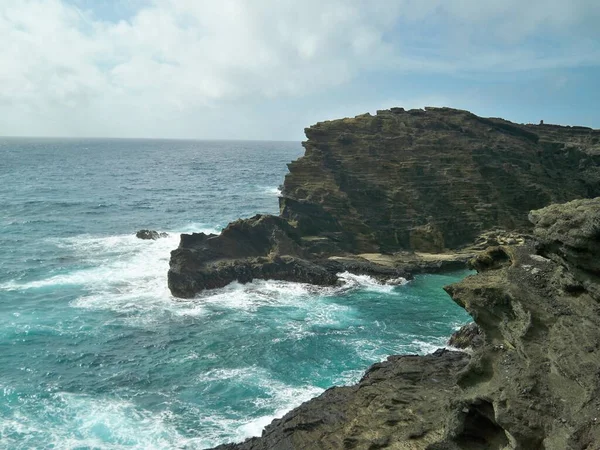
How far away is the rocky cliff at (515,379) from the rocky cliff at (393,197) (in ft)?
83.1

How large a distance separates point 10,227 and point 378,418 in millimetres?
64593

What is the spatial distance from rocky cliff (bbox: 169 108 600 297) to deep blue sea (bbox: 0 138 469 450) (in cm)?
318

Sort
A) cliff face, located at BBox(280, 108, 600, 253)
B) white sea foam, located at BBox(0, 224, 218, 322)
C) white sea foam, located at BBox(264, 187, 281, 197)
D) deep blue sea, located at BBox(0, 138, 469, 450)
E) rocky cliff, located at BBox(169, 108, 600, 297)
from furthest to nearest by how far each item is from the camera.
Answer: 1. white sea foam, located at BBox(264, 187, 281, 197)
2. cliff face, located at BBox(280, 108, 600, 253)
3. rocky cliff, located at BBox(169, 108, 600, 297)
4. white sea foam, located at BBox(0, 224, 218, 322)
5. deep blue sea, located at BBox(0, 138, 469, 450)

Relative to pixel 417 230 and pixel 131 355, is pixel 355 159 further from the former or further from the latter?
pixel 131 355

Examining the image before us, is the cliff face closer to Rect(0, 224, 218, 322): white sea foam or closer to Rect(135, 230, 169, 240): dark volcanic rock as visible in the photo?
Rect(0, 224, 218, 322): white sea foam

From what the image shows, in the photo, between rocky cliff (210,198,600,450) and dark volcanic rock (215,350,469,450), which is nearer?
rocky cliff (210,198,600,450)

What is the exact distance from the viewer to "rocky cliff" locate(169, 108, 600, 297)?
49.9 m

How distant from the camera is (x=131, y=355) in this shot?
33.0 metres

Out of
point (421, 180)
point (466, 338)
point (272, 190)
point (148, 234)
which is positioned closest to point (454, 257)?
point (421, 180)

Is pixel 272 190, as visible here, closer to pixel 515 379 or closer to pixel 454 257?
pixel 454 257

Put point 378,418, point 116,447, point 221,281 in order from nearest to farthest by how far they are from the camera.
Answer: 1. point 378,418
2. point 116,447
3. point 221,281

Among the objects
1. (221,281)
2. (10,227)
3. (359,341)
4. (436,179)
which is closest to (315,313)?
(359,341)

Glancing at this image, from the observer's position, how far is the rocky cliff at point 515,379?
14.1 m

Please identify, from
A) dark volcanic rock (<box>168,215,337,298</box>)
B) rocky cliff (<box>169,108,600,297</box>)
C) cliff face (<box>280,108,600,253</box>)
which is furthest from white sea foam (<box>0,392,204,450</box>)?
cliff face (<box>280,108,600,253</box>)
